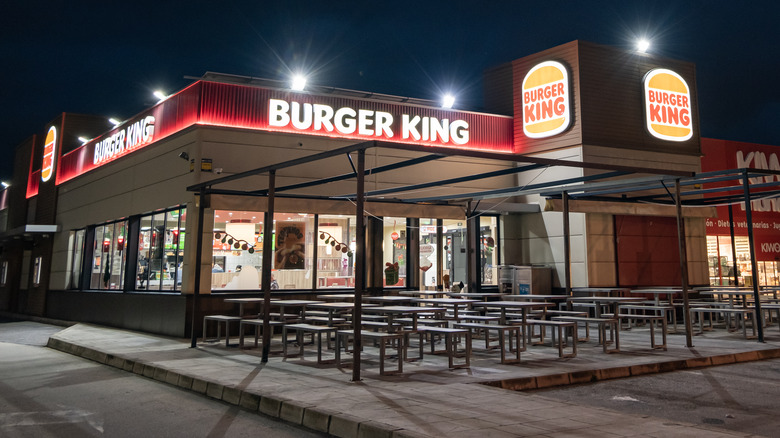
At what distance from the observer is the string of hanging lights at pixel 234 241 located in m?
12.9

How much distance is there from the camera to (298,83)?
1404 centimetres

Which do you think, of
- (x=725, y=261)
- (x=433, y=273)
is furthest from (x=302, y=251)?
(x=725, y=261)

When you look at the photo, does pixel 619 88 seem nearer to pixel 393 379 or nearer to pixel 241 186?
pixel 241 186

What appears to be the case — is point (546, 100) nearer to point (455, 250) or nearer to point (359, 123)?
point (455, 250)

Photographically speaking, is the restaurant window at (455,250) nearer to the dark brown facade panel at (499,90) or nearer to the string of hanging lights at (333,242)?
the string of hanging lights at (333,242)

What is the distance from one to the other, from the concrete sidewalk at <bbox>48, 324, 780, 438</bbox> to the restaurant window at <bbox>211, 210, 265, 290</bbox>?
1729mm

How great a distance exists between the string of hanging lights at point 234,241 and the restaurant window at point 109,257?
4298 mm

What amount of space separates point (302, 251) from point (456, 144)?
499cm

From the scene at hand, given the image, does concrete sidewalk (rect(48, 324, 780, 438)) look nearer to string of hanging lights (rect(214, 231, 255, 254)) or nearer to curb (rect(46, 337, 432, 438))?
curb (rect(46, 337, 432, 438))

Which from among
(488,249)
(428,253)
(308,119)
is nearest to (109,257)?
(308,119)

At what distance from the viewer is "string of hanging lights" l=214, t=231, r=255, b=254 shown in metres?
12.9

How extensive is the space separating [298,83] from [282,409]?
32.2ft

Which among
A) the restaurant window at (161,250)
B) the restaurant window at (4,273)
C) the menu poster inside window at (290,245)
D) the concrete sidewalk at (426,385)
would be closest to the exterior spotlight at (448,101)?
the menu poster inside window at (290,245)

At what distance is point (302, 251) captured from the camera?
1365 cm
